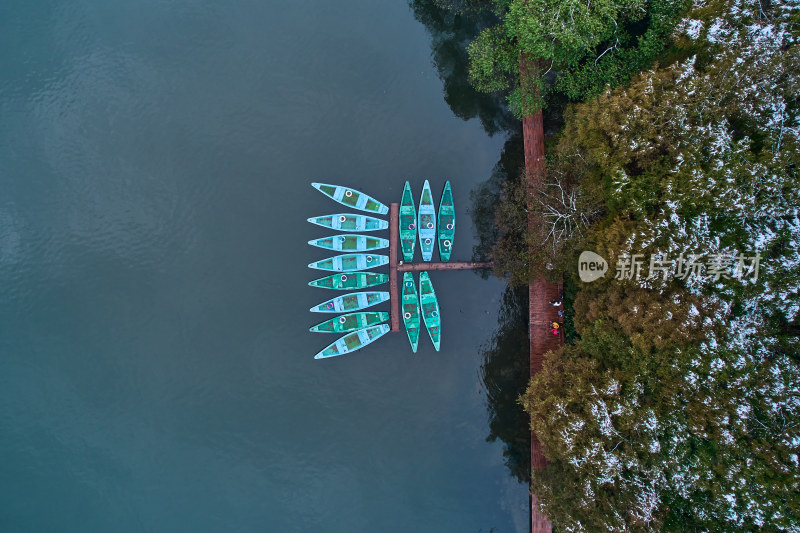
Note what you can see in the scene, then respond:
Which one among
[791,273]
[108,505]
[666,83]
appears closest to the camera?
[791,273]

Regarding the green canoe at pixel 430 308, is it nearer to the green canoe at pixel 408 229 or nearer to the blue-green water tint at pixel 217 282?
the blue-green water tint at pixel 217 282

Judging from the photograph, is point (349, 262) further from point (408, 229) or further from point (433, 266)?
point (433, 266)

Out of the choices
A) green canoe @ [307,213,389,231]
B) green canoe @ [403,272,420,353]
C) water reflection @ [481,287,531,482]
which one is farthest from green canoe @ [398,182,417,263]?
water reflection @ [481,287,531,482]

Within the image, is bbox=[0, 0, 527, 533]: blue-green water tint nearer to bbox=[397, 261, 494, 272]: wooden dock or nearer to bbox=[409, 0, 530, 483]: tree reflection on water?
bbox=[409, 0, 530, 483]: tree reflection on water

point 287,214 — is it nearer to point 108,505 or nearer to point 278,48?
point 278,48

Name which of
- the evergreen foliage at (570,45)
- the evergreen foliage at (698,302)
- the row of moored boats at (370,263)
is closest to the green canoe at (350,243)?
the row of moored boats at (370,263)

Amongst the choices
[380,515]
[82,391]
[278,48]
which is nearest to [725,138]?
[278,48]

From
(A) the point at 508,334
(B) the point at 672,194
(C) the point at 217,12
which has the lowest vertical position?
(A) the point at 508,334

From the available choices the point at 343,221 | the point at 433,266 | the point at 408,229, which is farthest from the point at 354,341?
the point at 408,229

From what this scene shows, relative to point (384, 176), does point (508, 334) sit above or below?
below
